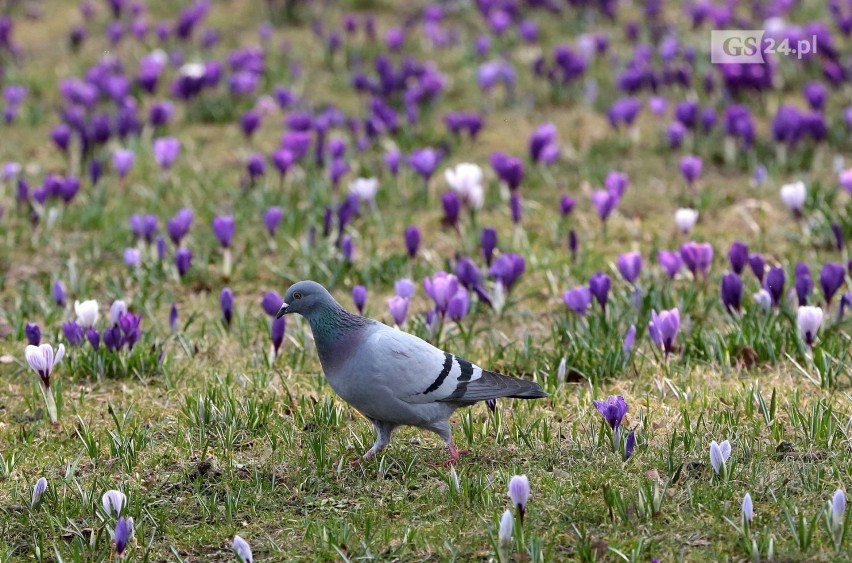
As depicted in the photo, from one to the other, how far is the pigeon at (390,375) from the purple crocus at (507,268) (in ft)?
5.43

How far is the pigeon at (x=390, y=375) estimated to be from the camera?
4477 millimetres

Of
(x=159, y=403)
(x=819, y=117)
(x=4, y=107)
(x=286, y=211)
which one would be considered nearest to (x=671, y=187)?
(x=819, y=117)

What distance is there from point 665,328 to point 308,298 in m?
1.75

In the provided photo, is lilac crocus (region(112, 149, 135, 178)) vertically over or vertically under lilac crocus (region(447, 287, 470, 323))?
under

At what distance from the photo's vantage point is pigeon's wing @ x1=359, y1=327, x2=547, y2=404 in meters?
4.47

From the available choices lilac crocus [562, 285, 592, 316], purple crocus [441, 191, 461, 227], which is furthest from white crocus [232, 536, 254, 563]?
purple crocus [441, 191, 461, 227]

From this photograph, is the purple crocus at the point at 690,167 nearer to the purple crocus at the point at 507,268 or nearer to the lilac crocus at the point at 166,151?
the purple crocus at the point at 507,268

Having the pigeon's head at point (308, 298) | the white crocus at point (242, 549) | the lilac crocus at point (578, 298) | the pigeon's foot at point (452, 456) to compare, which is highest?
the pigeon's head at point (308, 298)

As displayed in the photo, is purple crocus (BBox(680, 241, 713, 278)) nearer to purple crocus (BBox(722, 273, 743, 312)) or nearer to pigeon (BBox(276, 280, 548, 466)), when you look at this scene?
purple crocus (BBox(722, 273, 743, 312))

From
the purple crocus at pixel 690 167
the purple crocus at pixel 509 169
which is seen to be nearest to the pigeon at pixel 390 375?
the purple crocus at pixel 509 169

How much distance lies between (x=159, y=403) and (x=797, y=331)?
312 cm

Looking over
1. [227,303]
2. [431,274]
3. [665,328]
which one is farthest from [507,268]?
[227,303]

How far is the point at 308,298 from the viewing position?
4.73m

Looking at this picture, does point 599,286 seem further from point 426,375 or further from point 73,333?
point 73,333
